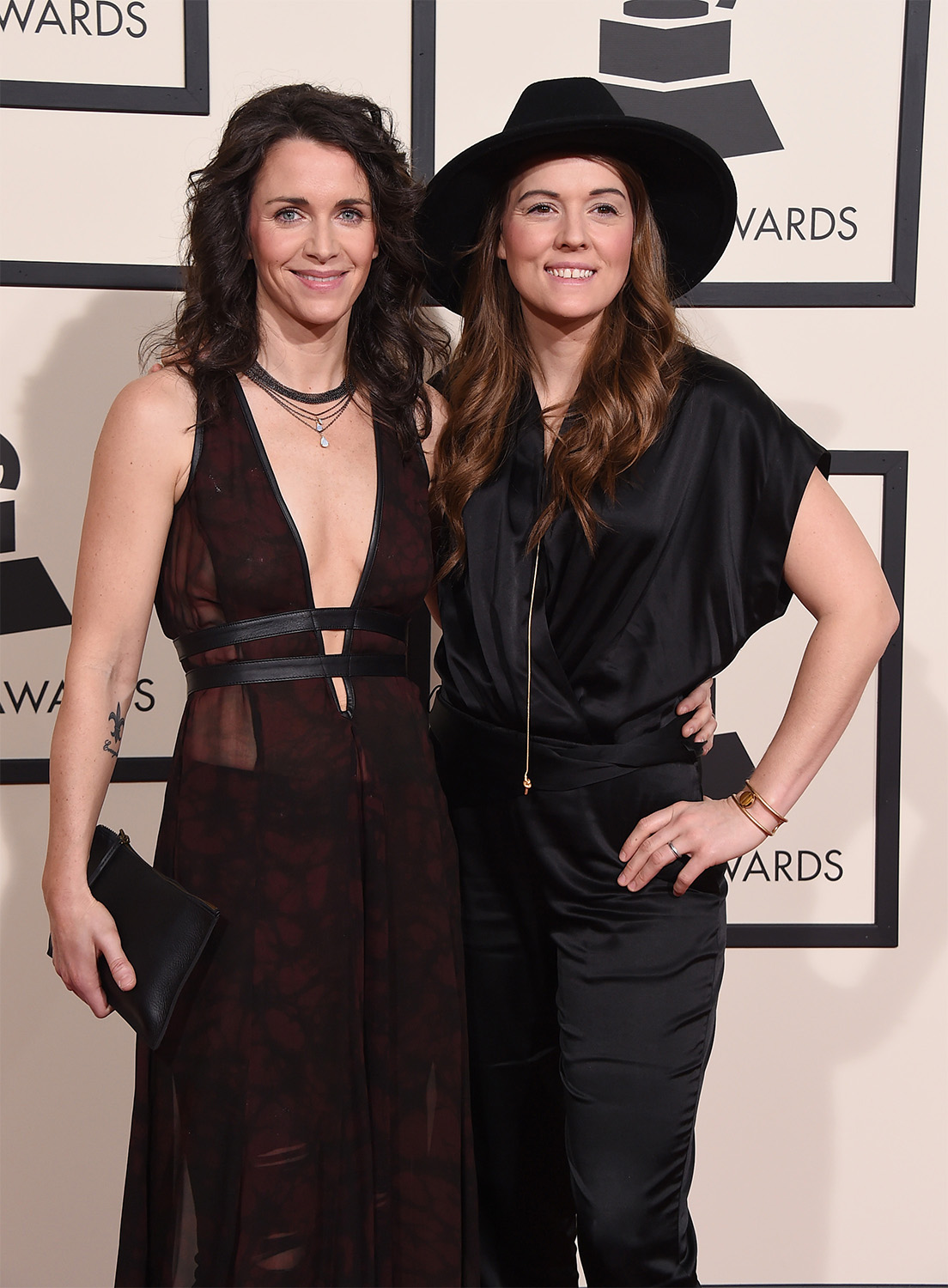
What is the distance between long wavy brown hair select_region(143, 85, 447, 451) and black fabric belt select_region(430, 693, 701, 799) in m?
0.47

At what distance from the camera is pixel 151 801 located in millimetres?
2354

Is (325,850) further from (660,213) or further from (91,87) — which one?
(91,87)

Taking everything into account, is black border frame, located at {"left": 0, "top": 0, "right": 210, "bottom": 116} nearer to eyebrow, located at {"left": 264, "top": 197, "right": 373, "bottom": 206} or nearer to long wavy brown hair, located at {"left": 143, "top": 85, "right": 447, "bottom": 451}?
long wavy brown hair, located at {"left": 143, "top": 85, "right": 447, "bottom": 451}

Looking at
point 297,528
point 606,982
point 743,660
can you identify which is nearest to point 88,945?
point 297,528

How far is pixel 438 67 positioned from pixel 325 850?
1.59m

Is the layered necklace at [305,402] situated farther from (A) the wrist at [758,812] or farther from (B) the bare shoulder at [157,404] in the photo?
(A) the wrist at [758,812]

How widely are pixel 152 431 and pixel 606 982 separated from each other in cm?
103

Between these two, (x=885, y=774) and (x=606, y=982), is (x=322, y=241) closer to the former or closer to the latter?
(x=606, y=982)

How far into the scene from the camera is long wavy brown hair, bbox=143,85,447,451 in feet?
5.23

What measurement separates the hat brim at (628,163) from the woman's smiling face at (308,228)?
7.2 inches

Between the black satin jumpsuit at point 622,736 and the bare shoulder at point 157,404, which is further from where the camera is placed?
the black satin jumpsuit at point 622,736

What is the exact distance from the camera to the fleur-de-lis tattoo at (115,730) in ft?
5.07

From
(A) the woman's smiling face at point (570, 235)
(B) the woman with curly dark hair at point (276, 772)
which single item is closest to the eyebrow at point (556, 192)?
→ (A) the woman's smiling face at point (570, 235)

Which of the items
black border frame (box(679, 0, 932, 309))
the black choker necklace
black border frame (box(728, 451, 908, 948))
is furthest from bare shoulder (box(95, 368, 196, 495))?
black border frame (box(728, 451, 908, 948))
